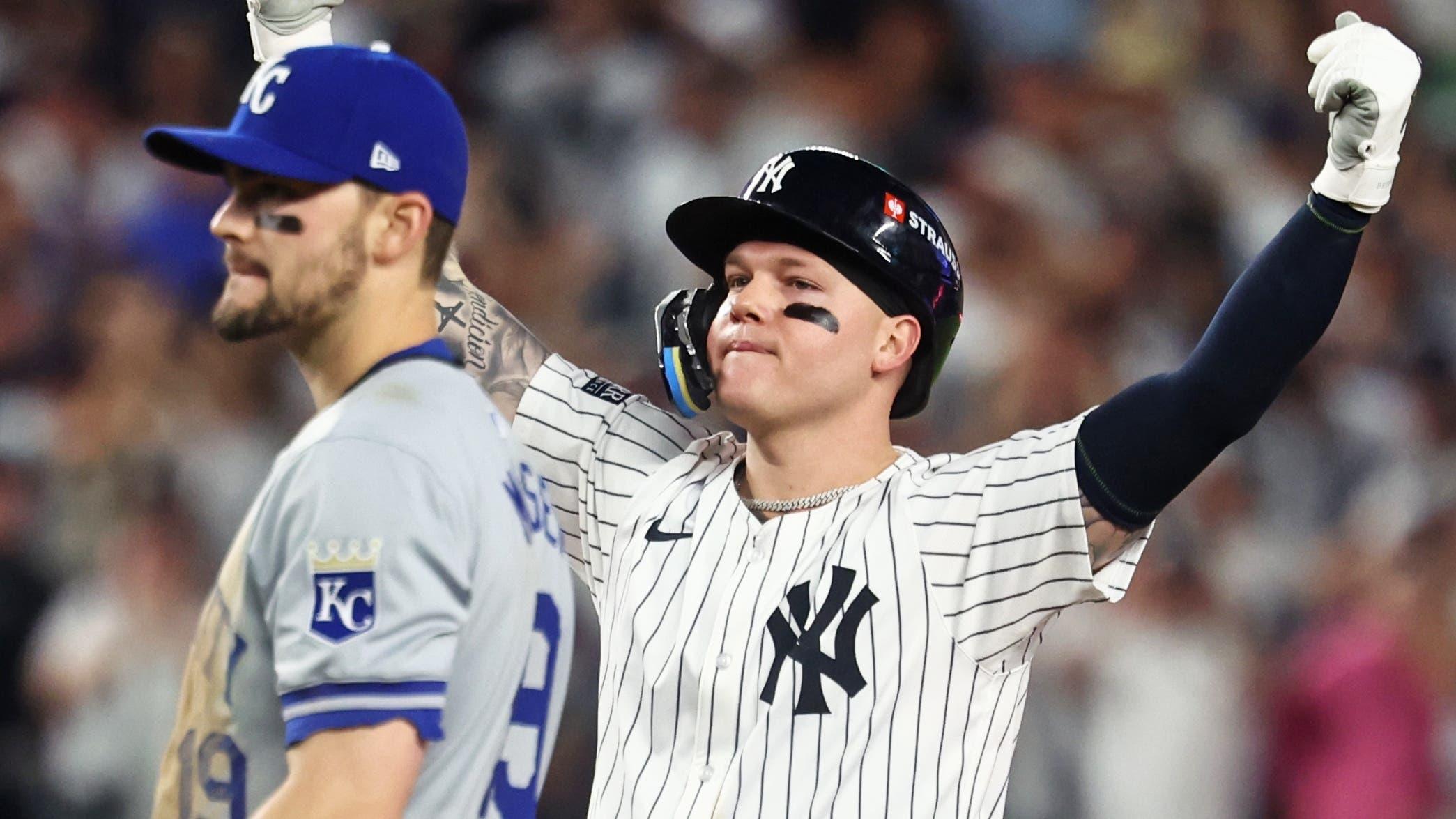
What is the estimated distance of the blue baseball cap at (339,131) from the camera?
6.46 feet

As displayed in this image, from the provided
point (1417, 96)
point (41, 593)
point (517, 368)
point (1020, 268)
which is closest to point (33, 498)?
point (41, 593)

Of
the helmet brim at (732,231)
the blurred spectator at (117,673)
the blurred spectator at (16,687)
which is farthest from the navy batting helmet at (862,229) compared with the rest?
the blurred spectator at (16,687)

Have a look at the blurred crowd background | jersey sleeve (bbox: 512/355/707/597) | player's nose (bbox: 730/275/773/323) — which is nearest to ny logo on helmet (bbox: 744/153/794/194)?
player's nose (bbox: 730/275/773/323)

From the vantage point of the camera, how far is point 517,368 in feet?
11.0

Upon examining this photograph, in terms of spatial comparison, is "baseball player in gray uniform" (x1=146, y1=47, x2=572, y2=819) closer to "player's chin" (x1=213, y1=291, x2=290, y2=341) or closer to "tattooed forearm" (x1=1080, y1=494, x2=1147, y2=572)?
"player's chin" (x1=213, y1=291, x2=290, y2=341)

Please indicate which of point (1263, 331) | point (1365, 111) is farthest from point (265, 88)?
point (1365, 111)

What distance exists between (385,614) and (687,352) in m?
1.37

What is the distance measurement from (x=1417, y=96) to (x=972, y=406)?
8.50 ft

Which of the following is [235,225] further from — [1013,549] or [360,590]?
[1013,549]

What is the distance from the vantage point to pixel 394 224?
203cm

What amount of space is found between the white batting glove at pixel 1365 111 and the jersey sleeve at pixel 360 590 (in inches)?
60.5

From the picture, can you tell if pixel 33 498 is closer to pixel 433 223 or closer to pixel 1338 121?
pixel 433 223

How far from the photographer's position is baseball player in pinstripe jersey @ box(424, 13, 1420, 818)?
8.71 ft

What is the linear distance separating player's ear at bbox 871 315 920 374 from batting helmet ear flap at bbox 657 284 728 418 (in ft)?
0.97
